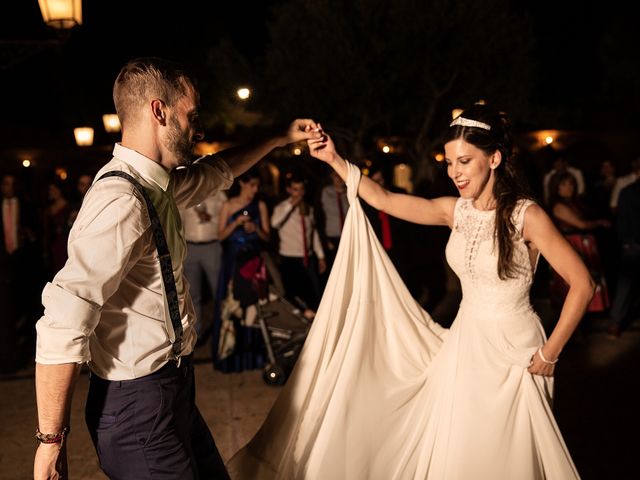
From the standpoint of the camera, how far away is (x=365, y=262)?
323 cm

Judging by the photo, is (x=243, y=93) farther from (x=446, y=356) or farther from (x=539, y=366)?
(x=539, y=366)

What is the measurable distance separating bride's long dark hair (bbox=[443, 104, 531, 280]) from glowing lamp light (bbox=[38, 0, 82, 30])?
243 inches

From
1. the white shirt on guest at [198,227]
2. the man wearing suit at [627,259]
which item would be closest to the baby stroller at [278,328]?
the white shirt on guest at [198,227]

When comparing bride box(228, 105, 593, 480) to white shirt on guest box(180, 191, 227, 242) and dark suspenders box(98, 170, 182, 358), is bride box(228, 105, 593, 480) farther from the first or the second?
white shirt on guest box(180, 191, 227, 242)

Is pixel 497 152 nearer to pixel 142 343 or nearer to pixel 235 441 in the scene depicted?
pixel 142 343

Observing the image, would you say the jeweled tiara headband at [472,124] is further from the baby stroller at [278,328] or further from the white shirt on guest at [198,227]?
the white shirt on guest at [198,227]

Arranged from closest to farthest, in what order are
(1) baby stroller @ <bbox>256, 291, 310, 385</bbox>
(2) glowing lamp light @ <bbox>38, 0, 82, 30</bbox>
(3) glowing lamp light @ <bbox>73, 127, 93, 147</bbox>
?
(1) baby stroller @ <bbox>256, 291, 310, 385</bbox> → (2) glowing lamp light @ <bbox>38, 0, 82, 30</bbox> → (3) glowing lamp light @ <bbox>73, 127, 93, 147</bbox>

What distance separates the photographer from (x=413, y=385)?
3.09 metres

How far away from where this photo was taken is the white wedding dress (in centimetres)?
277

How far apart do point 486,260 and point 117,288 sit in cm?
172

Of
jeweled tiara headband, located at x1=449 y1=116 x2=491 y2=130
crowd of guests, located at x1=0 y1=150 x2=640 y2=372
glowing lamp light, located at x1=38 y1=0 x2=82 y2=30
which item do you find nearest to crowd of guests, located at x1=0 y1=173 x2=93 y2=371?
crowd of guests, located at x1=0 y1=150 x2=640 y2=372

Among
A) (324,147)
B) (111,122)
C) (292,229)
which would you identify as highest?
(111,122)

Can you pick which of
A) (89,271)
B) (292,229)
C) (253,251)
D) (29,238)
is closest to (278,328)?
(253,251)

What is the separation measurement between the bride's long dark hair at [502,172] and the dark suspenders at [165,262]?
57.6 inches
